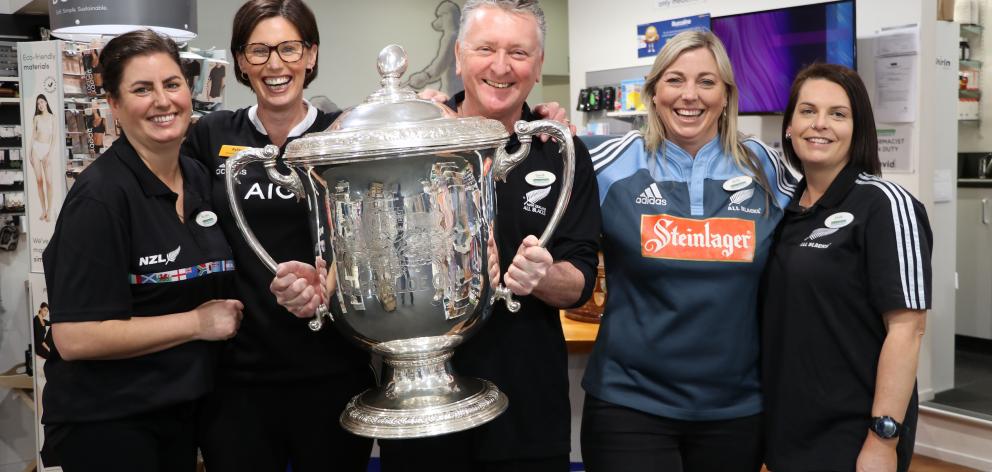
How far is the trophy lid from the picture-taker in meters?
1.40

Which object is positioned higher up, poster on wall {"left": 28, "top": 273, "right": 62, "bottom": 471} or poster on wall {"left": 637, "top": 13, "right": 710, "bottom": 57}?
poster on wall {"left": 637, "top": 13, "right": 710, "bottom": 57}

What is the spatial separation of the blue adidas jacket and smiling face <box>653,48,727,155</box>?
0.21 ft

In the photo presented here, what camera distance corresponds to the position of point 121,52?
1.75 metres

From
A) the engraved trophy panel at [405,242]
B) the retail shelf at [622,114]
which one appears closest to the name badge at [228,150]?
the engraved trophy panel at [405,242]

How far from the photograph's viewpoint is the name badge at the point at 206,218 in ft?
6.09

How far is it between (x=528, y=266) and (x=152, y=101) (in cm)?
85

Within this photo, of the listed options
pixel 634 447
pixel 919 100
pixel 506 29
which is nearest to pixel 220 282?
pixel 506 29

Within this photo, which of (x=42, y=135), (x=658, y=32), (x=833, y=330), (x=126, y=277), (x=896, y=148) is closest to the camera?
(x=126, y=277)

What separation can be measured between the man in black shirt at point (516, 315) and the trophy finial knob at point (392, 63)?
26cm

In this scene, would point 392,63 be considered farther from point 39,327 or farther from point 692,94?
point 39,327

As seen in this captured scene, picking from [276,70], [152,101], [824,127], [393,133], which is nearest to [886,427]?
[824,127]

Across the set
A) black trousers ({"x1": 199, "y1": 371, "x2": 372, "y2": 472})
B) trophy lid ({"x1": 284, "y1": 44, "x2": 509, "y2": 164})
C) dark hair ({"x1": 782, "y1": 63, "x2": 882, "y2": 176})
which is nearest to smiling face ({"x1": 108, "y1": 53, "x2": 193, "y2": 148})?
trophy lid ({"x1": 284, "y1": 44, "x2": 509, "y2": 164})

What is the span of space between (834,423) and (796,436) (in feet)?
0.28

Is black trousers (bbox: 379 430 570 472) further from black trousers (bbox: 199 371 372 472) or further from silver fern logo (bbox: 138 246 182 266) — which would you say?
silver fern logo (bbox: 138 246 182 266)
